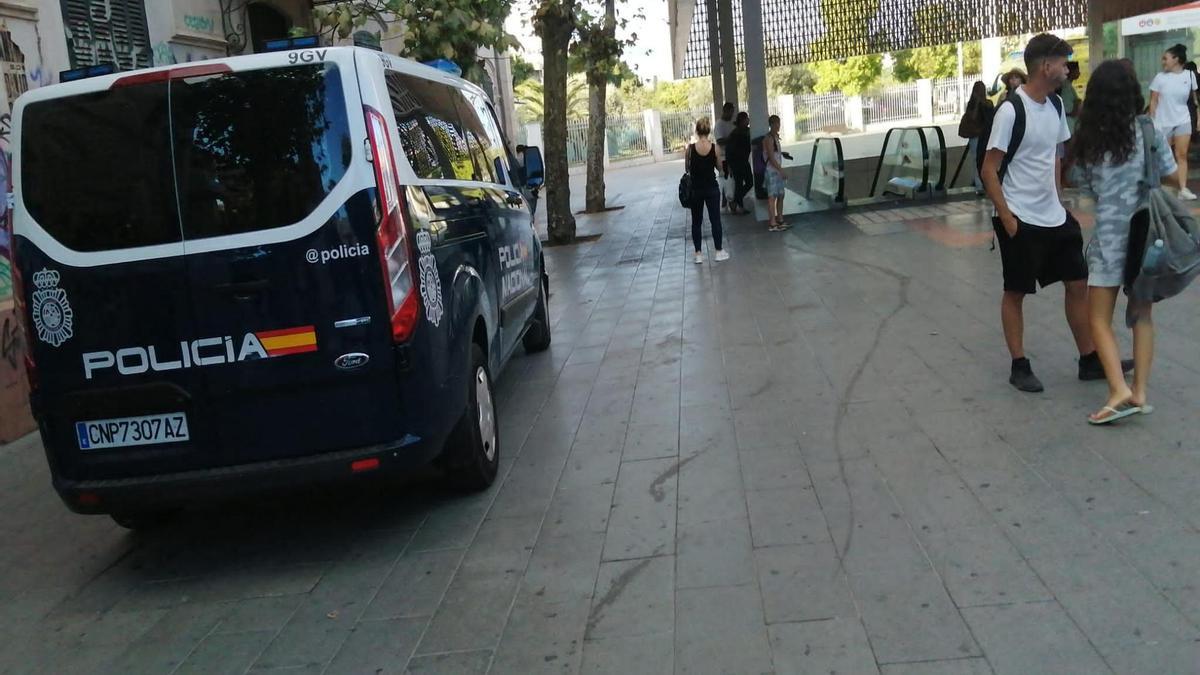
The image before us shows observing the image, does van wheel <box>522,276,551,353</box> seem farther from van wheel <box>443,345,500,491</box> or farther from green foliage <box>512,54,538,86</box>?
green foliage <box>512,54,538,86</box>

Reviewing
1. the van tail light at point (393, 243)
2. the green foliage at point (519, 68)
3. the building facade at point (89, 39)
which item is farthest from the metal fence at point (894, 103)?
the van tail light at point (393, 243)

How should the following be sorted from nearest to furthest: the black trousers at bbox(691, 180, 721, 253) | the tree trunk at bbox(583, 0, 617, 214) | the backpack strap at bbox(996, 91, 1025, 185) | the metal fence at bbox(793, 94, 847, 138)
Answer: the backpack strap at bbox(996, 91, 1025, 185)
the black trousers at bbox(691, 180, 721, 253)
the tree trunk at bbox(583, 0, 617, 214)
the metal fence at bbox(793, 94, 847, 138)

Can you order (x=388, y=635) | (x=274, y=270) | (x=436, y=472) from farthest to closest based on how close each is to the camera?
(x=436, y=472), (x=274, y=270), (x=388, y=635)

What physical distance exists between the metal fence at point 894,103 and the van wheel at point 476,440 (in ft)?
109

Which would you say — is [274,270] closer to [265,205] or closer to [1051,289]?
[265,205]

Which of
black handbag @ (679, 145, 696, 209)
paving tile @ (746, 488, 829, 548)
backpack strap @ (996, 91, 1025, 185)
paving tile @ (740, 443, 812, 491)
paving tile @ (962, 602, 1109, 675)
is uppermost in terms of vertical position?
backpack strap @ (996, 91, 1025, 185)

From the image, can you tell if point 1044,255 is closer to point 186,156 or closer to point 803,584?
point 803,584

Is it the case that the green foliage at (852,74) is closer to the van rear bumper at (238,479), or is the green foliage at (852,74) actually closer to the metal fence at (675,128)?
the metal fence at (675,128)

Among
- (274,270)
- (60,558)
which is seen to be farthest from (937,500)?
(60,558)

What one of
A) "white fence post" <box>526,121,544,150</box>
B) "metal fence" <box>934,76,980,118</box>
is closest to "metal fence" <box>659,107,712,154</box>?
"white fence post" <box>526,121,544,150</box>

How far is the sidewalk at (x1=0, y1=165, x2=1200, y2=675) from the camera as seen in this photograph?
3.77m

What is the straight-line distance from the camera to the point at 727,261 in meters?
13.1

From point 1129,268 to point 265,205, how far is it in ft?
13.5

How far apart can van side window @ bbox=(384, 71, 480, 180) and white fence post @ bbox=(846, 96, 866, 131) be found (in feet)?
Answer: 86.9
